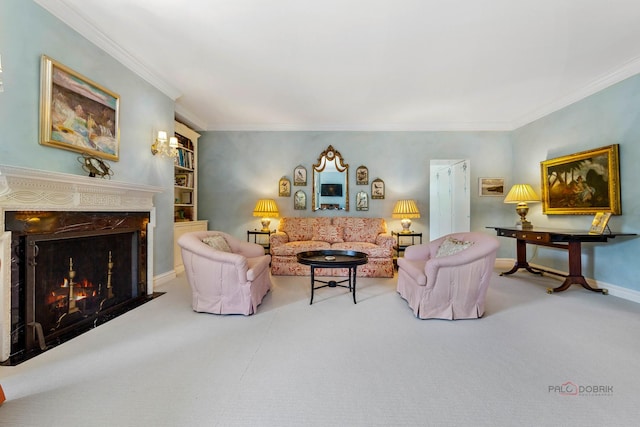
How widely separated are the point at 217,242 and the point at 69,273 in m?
1.25

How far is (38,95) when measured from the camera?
207 centimetres

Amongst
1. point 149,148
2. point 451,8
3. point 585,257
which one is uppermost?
point 451,8

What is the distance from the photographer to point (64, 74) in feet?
7.36

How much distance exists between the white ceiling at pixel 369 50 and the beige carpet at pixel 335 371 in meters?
2.77

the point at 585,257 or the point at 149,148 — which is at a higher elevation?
the point at 149,148

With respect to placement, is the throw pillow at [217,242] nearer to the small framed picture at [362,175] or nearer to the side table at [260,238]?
the side table at [260,238]

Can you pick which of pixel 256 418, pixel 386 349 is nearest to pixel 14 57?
pixel 256 418

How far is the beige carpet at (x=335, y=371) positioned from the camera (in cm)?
133

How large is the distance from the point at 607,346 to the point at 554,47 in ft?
9.40

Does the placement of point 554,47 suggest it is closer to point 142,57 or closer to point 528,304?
point 528,304

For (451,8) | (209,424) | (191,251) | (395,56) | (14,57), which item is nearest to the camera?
(209,424)

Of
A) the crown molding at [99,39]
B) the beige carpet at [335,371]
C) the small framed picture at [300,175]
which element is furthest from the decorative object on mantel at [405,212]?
the crown molding at [99,39]

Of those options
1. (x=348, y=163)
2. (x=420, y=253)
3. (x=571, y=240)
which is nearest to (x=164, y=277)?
(x=420, y=253)

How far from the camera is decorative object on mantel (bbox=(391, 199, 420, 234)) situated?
Result: 4.59 meters
